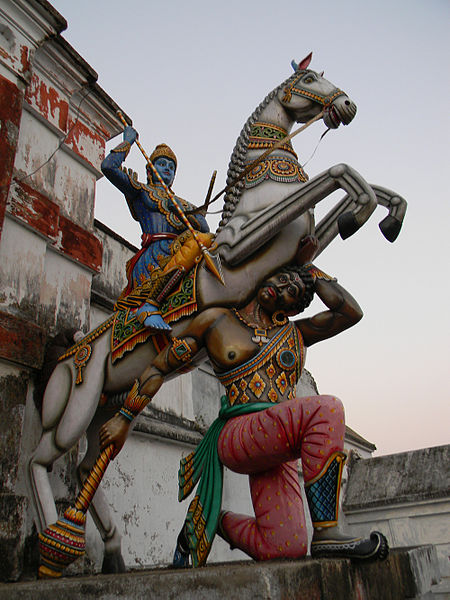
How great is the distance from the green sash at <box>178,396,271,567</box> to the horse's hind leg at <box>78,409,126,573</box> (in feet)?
2.71

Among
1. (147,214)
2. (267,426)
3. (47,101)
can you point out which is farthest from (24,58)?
(267,426)

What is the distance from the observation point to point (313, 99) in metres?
3.07

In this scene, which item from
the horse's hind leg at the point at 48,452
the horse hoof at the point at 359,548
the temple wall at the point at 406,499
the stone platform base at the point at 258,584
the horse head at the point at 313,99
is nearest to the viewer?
the stone platform base at the point at 258,584

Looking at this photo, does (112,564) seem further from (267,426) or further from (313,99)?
(313,99)

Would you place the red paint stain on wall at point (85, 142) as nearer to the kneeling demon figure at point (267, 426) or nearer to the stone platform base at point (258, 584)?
the kneeling demon figure at point (267, 426)

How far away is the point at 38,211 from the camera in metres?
3.63

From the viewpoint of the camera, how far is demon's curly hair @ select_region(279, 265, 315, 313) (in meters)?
2.71

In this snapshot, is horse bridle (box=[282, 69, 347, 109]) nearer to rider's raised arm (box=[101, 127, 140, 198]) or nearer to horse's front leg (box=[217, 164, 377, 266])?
horse's front leg (box=[217, 164, 377, 266])

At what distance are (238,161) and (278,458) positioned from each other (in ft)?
5.66

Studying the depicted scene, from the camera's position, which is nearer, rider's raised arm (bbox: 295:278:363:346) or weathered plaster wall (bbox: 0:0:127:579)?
rider's raised arm (bbox: 295:278:363:346)

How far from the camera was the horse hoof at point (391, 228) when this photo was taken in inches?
103

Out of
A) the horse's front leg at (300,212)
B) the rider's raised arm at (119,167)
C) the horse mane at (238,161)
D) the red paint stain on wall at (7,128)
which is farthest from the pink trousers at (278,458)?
the red paint stain on wall at (7,128)

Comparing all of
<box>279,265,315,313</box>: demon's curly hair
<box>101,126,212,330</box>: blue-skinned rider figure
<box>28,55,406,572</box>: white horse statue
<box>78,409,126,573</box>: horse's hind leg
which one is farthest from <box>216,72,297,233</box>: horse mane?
Answer: <box>78,409,126,573</box>: horse's hind leg

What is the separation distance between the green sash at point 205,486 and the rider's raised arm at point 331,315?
55 centimetres
